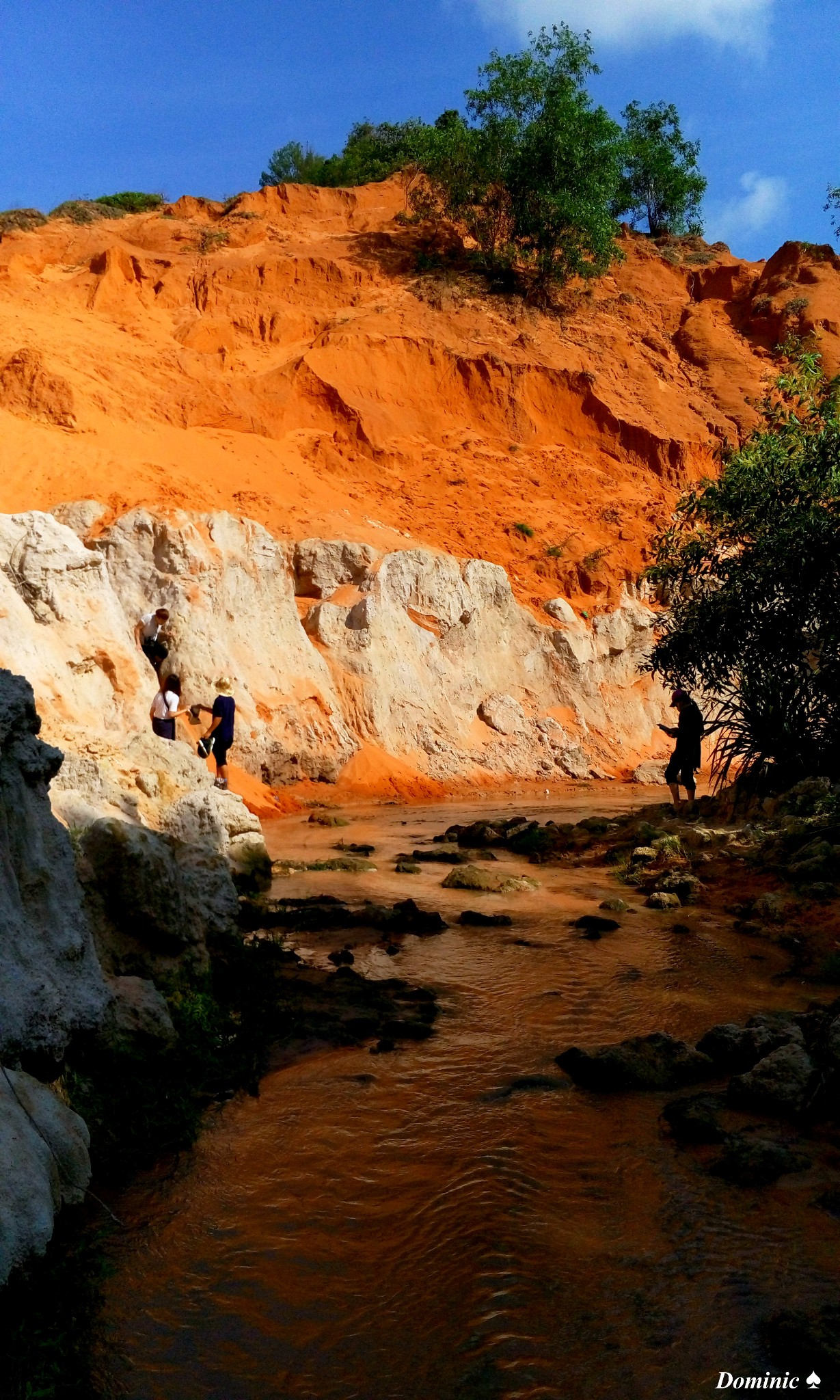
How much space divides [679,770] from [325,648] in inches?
298

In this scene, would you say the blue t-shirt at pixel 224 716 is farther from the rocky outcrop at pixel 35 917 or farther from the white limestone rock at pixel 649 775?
the white limestone rock at pixel 649 775

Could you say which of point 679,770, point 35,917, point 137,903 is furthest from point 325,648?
point 35,917

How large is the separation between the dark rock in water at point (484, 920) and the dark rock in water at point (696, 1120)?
12.2 ft

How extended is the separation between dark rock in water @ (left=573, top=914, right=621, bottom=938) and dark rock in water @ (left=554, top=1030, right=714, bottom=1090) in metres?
2.74

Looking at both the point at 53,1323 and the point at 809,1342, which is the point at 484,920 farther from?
the point at 53,1323

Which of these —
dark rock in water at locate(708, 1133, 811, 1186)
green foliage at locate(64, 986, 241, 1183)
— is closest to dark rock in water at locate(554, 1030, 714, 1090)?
dark rock in water at locate(708, 1133, 811, 1186)

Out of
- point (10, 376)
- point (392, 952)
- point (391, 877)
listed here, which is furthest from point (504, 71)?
point (392, 952)

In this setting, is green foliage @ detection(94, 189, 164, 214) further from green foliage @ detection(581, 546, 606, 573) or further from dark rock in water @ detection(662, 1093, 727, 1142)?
dark rock in water @ detection(662, 1093, 727, 1142)

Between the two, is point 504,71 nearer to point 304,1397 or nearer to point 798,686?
point 798,686

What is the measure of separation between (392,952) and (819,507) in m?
5.28

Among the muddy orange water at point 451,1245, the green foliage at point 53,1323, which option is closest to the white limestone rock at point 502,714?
the muddy orange water at point 451,1245

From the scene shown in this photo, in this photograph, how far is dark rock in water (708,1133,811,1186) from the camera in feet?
13.1

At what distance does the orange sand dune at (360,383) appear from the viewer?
20.5m

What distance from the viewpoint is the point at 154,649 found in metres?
15.3
